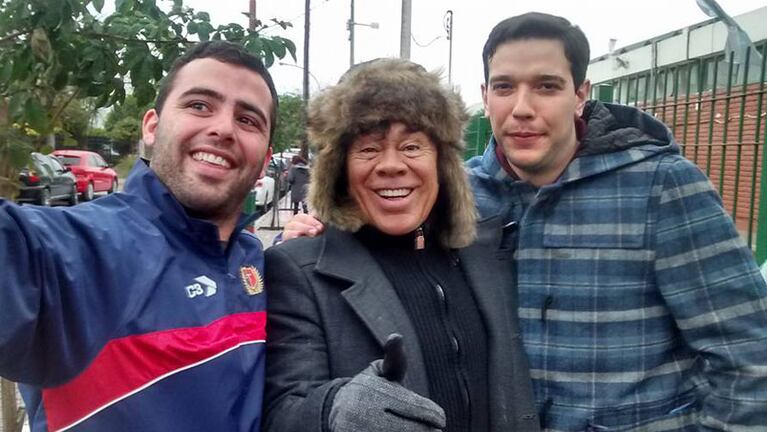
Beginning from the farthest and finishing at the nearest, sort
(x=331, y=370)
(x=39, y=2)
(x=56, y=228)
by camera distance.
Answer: (x=39, y=2) → (x=331, y=370) → (x=56, y=228)

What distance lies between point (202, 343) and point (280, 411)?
264mm

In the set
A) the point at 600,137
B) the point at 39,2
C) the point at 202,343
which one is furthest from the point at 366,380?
the point at 39,2

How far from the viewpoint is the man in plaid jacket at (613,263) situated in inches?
73.5

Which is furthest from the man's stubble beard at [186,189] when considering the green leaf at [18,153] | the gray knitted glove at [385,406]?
the green leaf at [18,153]

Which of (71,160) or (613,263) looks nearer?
(613,263)

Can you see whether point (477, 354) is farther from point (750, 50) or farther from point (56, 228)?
point (750, 50)

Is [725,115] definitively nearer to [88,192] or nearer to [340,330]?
[340,330]

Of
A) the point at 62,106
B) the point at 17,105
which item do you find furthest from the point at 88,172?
the point at 17,105

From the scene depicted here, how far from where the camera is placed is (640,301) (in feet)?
6.51

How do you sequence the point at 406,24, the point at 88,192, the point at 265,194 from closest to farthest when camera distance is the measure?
the point at 406,24
the point at 265,194
the point at 88,192

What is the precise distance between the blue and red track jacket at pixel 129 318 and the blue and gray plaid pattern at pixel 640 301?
2.81ft

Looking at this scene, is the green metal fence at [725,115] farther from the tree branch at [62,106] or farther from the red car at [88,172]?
the red car at [88,172]

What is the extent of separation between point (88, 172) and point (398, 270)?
70.1 feet

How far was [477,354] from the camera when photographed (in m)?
2.04
